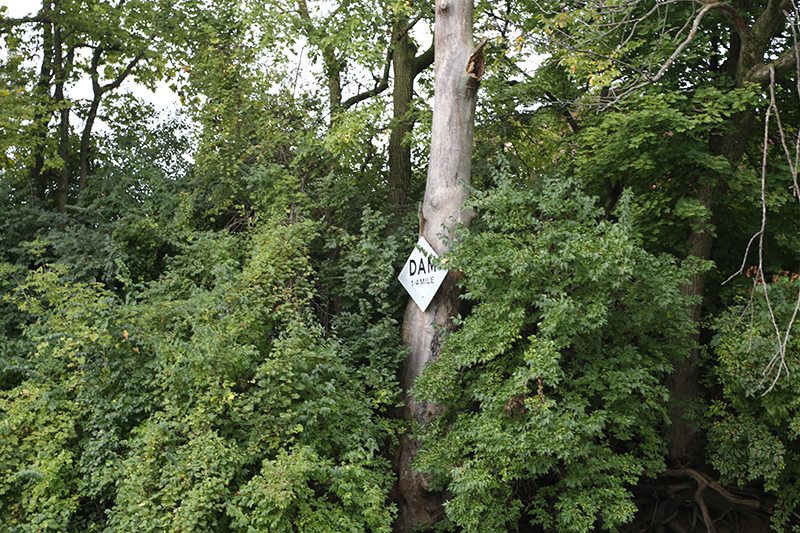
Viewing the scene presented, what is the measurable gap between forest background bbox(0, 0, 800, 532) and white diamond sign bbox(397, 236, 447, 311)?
9.4 inches

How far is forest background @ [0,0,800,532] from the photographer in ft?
19.6

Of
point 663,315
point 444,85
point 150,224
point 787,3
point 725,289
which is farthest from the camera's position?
point 150,224

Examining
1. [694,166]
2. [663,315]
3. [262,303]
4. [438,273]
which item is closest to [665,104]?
[694,166]

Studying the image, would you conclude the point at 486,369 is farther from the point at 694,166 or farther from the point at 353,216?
the point at 694,166

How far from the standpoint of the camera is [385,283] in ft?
24.7

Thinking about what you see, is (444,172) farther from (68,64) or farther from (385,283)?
(68,64)

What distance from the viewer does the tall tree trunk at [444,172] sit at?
24.6 ft

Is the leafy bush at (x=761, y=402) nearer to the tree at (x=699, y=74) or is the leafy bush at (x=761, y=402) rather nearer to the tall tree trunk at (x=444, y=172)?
the tree at (x=699, y=74)

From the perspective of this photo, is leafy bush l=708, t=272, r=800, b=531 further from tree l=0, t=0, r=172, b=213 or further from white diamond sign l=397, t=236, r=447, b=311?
tree l=0, t=0, r=172, b=213

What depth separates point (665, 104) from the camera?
24.6 feet

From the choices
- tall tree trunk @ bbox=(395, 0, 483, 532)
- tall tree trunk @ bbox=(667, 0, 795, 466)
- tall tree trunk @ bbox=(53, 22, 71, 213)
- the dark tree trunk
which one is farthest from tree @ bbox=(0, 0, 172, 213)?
tall tree trunk @ bbox=(667, 0, 795, 466)

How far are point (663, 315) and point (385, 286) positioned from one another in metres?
2.92

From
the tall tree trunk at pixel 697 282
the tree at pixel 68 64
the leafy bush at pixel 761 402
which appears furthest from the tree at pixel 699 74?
the tree at pixel 68 64

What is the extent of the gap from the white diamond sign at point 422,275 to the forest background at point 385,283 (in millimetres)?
239
